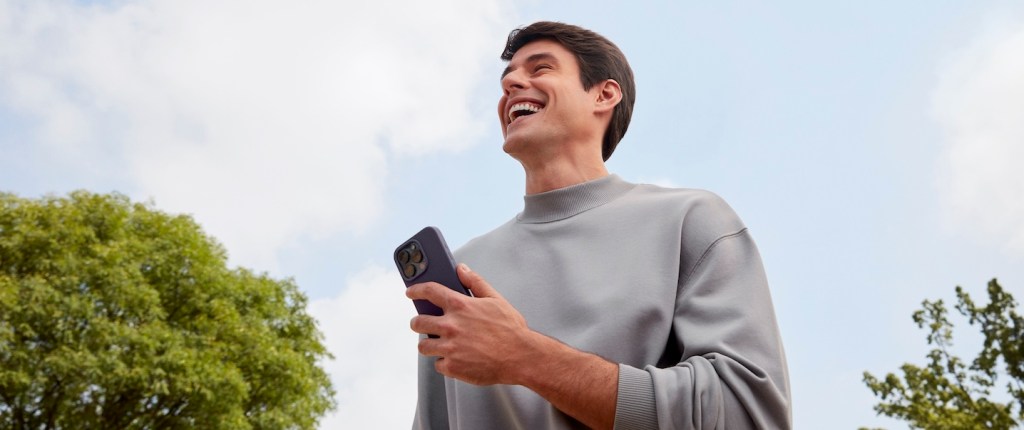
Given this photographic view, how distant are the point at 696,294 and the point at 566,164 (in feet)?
1.99

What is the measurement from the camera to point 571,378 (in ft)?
5.85

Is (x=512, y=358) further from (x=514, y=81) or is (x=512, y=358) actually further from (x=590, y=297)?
(x=514, y=81)

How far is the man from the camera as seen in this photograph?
1784 millimetres

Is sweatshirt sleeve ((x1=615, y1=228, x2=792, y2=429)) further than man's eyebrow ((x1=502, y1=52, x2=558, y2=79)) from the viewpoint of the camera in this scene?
No

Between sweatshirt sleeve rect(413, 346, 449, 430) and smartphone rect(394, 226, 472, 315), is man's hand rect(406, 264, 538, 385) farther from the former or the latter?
sweatshirt sleeve rect(413, 346, 449, 430)

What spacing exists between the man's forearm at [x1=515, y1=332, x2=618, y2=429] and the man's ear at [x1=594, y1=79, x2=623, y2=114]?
39.0 inches

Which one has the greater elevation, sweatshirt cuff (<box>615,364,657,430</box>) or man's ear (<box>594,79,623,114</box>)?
man's ear (<box>594,79,623,114</box>)

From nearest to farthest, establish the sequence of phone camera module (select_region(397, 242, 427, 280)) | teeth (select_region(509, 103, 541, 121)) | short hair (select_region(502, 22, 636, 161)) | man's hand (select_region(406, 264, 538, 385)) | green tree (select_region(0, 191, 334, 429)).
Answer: man's hand (select_region(406, 264, 538, 385)) → phone camera module (select_region(397, 242, 427, 280)) → teeth (select_region(509, 103, 541, 121)) → short hair (select_region(502, 22, 636, 161)) → green tree (select_region(0, 191, 334, 429))

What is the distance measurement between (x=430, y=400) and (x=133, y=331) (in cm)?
1906

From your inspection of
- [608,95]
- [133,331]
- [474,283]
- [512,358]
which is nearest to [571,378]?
[512,358]

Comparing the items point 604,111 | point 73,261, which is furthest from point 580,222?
point 73,261

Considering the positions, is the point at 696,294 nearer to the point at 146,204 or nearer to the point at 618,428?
the point at 618,428

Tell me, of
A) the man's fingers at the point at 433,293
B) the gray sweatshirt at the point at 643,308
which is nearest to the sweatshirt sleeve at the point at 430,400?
the gray sweatshirt at the point at 643,308

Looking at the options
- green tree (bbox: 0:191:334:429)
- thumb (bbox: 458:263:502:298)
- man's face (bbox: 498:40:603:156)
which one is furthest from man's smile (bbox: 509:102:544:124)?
green tree (bbox: 0:191:334:429)
